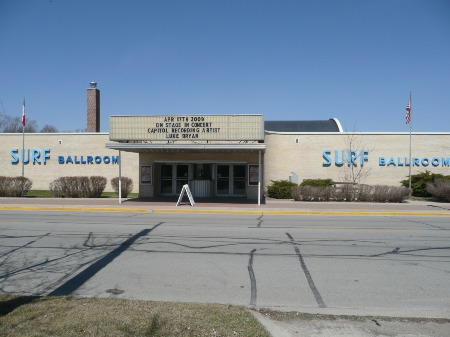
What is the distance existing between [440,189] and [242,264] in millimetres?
17912

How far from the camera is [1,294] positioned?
17.0 feet

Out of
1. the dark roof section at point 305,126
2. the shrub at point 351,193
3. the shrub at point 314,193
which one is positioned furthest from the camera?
the dark roof section at point 305,126

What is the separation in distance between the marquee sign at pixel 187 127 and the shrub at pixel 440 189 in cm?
1076

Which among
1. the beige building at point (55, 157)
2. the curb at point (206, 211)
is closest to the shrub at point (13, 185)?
the beige building at point (55, 157)

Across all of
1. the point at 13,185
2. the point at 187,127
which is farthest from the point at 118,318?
the point at 13,185

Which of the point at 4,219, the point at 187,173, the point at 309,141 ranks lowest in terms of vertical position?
the point at 4,219

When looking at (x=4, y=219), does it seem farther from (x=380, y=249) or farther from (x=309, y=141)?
(x=309, y=141)

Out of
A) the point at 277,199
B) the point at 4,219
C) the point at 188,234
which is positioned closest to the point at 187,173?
the point at 277,199

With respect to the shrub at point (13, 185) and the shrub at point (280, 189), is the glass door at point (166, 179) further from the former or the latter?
the shrub at point (13, 185)

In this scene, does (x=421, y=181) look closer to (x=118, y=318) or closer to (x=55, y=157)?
(x=118, y=318)

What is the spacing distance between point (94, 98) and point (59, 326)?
30065 millimetres

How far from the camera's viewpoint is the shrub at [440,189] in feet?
67.5

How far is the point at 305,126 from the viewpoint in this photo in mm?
33562

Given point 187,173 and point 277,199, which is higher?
point 187,173
